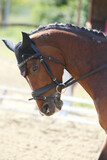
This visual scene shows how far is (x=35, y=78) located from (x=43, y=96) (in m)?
0.19

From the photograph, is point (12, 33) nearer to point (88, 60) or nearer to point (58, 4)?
point (58, 4)

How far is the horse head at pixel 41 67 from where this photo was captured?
3348 millimetres

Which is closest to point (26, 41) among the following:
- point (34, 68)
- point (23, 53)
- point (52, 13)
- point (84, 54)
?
point (23, 53)

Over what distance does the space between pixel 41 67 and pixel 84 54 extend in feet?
1.41

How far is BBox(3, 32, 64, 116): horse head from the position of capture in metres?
3.35

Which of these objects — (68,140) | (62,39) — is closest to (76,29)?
(62,39)

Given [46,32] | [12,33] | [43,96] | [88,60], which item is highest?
[46,32]

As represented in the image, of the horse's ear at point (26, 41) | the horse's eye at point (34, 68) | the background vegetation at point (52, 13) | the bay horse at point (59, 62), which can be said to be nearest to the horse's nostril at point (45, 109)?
the bay horse at point (59, 62)

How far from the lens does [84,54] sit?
3393 mm

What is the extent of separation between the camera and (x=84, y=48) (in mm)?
3393

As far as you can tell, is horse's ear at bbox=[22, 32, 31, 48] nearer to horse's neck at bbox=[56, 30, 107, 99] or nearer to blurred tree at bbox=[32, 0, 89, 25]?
horse's neck at bbox=[56, 30, 107, 99]

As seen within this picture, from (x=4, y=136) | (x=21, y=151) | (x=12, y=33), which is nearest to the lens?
(x=21, y=151)

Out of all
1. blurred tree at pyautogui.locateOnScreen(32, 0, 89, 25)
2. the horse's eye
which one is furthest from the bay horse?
blurred tree at pyautogui.locateOnScreen(32, 0, 89, 25)

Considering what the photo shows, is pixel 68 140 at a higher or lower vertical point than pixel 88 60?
lower
